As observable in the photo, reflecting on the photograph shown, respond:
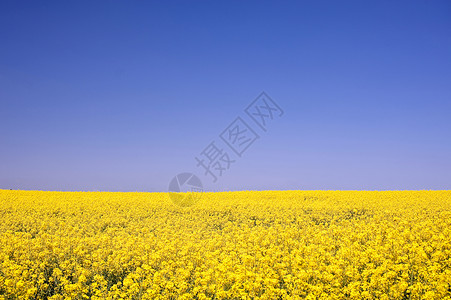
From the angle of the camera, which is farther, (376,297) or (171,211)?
(171,211)

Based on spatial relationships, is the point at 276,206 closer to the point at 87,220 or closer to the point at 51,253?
the point at 87,220

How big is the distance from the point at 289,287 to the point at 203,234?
7.83 meters

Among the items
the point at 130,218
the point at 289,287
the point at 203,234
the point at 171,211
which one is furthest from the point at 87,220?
the point at 289,287

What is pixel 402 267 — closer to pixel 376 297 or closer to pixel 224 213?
pixel 376 297

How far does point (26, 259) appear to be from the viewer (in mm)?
9414

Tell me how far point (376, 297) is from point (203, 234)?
8.48 meters

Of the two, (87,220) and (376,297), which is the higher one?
(87,220)

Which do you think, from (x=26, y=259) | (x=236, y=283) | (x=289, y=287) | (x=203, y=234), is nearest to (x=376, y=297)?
(x=289, y=287)

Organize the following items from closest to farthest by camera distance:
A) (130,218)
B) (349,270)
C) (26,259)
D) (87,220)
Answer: (349,270), (26,259), (87,220), (130,218)

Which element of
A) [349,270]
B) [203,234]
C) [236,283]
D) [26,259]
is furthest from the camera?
[203,234]

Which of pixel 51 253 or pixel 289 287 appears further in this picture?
pixel 51 253

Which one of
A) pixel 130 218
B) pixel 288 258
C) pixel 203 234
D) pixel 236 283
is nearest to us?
pixel 236 283

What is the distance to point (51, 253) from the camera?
977cm

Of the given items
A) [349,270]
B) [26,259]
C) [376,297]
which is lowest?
[376,297]
